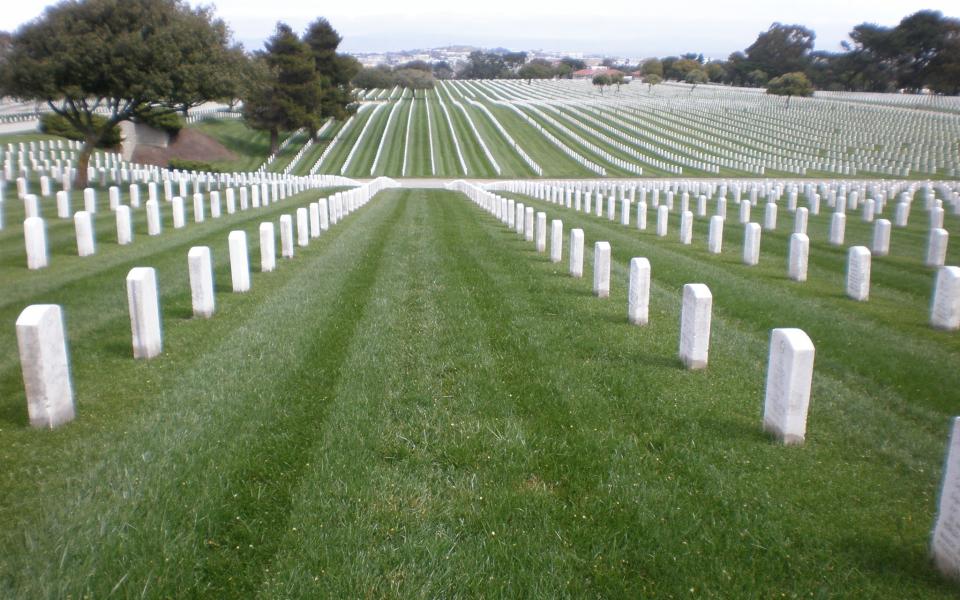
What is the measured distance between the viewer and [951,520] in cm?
390

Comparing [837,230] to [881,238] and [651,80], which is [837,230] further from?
[651,80]

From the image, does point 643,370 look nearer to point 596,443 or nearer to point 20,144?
point 596,443

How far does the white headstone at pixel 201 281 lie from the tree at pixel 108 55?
24823mm

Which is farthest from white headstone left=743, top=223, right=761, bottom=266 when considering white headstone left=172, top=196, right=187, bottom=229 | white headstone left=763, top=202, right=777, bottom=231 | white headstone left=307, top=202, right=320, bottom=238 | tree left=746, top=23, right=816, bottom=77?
tree left=746, top=23, right=816, bottom=77

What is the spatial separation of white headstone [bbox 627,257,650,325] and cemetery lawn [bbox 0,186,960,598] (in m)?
0.24

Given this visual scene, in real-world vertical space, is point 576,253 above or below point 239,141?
above

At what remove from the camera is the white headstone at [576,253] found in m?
12.1

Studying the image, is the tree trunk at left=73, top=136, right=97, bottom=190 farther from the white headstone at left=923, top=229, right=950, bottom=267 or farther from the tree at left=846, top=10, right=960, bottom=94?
the tree at left=846, top=10, right=960, bottom=94

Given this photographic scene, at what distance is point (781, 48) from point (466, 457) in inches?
6766

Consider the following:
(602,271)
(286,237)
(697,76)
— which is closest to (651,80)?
(697,76)

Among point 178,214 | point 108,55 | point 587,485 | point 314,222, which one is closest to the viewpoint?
point 587,485

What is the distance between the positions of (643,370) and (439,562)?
3.68 m

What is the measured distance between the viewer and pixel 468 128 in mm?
86938

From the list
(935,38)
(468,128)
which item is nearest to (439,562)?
(468,128)
